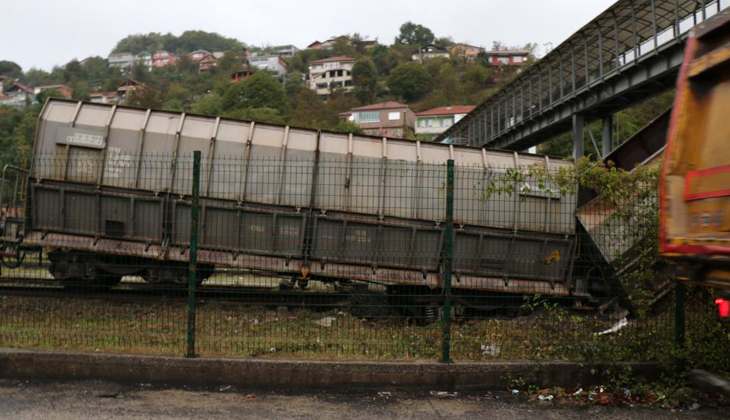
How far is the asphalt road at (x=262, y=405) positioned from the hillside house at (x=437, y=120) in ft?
266

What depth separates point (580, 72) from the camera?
29.1 m

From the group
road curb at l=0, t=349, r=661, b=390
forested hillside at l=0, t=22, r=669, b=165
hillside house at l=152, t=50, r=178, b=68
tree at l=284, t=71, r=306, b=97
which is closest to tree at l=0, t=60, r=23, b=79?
forested hillside at l=0, t=22, r=669, b=165

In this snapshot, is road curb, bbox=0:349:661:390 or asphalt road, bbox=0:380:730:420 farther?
road curb, bbox=0:349:661:390

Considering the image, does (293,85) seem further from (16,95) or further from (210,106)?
(16,95)

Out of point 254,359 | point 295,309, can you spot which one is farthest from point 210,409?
point 295,309

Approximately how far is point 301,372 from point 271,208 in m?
5.06

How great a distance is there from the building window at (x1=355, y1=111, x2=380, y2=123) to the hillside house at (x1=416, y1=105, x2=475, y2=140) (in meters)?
6.84

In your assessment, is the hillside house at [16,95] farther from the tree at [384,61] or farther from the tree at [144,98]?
the tree at [384,61]

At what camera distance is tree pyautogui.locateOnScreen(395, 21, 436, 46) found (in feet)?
579

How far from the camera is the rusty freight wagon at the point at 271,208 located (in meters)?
10.1

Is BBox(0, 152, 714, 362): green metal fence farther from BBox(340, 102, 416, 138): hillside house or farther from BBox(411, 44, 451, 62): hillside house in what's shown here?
BBox(411, 44, 451, 62): hillside house

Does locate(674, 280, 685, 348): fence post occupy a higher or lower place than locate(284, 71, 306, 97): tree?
lower

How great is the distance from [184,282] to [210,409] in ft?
20.1

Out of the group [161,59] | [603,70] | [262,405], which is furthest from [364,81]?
[262,405]
